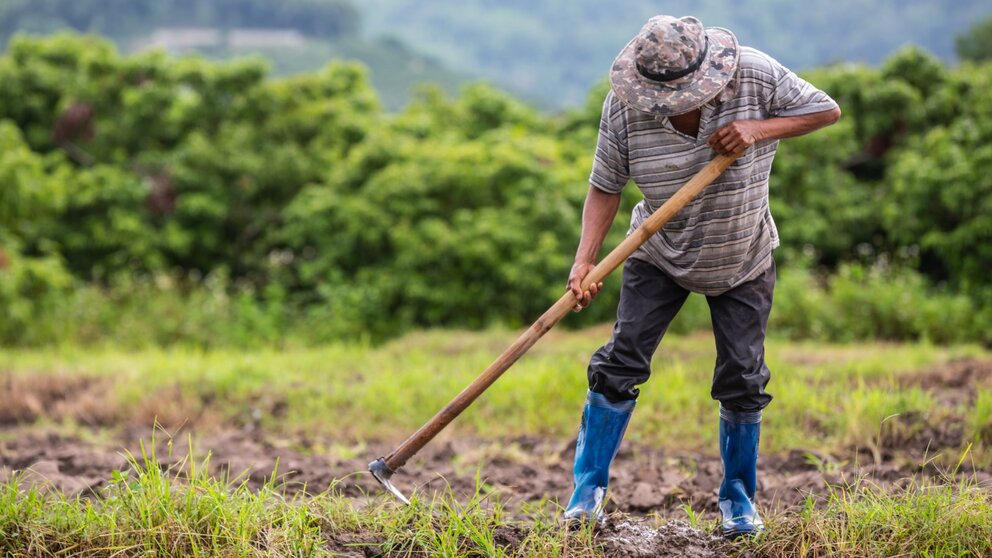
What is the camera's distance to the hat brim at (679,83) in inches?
124

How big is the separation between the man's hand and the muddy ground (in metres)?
0.70

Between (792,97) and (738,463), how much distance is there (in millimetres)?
1328

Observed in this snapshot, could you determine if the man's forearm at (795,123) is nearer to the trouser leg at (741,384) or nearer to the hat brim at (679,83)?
the hat brim at (679,83)

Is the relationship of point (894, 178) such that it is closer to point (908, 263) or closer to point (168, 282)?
point (908, 263)

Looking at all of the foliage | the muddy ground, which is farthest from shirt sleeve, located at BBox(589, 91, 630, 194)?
the foliage

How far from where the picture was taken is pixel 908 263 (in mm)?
10727

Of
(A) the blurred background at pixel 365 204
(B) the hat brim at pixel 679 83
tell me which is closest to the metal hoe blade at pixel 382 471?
(B) the hat brim at pixel 679 83

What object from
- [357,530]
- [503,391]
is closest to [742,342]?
[357,530]

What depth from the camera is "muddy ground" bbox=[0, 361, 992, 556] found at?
4.02 m

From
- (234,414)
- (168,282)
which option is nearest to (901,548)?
(234,414)

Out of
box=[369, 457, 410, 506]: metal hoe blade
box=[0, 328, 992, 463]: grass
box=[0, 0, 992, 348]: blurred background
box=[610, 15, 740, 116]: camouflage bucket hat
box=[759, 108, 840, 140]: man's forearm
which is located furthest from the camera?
box=[0, 0, 992, 348]: blurred background

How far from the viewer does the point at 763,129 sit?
324 centimetres

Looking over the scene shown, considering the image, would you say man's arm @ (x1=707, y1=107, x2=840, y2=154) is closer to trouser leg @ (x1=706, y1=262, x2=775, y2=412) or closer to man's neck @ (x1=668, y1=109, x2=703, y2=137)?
man's neck @ (x1=668, y1=109, x2=703, y2=137)

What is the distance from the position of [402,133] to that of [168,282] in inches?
133
